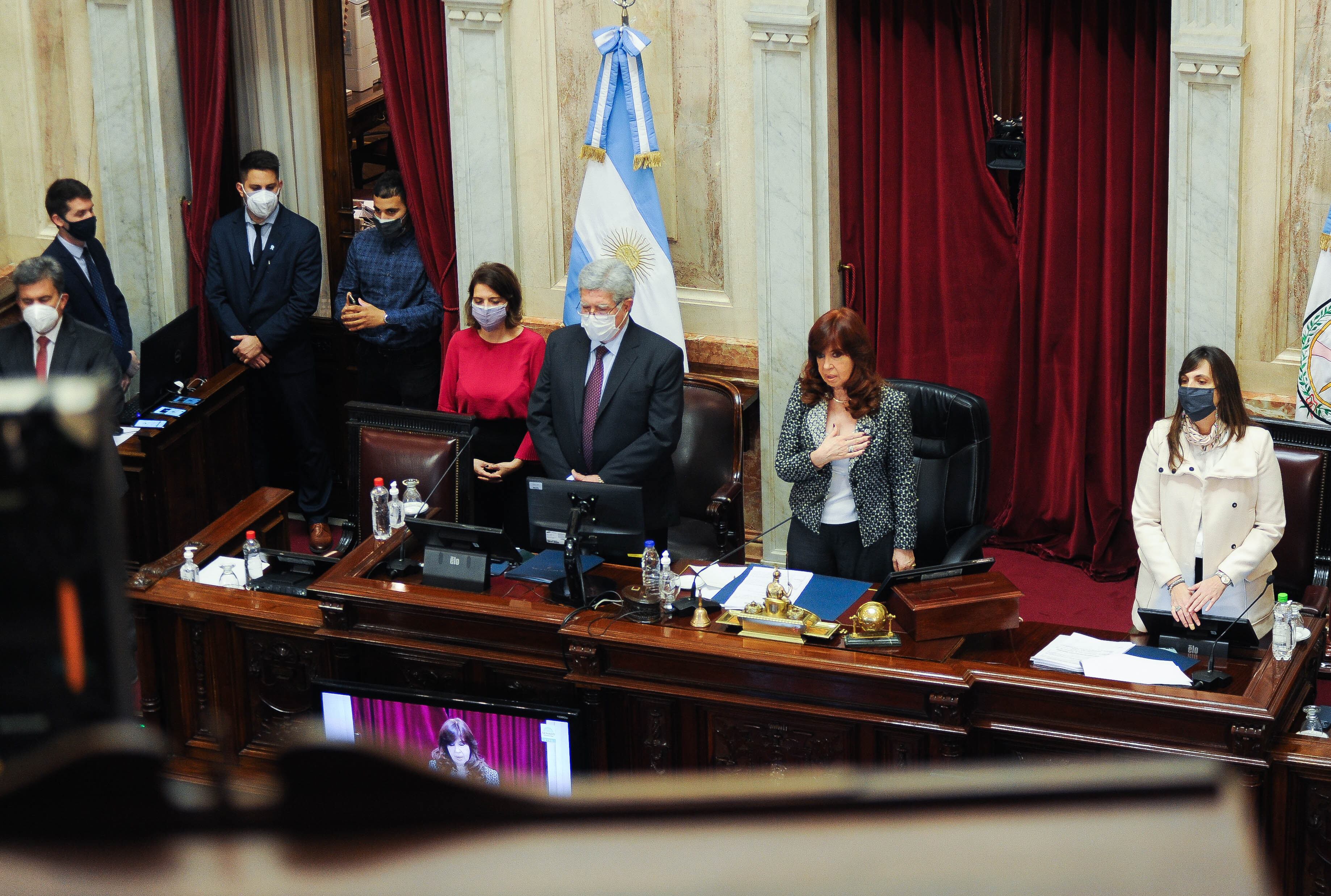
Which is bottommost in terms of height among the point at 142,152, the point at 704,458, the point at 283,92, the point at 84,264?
the point at 704,458

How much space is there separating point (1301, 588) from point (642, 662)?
2.16 meters

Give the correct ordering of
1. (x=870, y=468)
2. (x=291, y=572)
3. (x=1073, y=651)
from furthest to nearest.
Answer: (x=291, y=572), (x=870, y=468), (x=1073, y=651)

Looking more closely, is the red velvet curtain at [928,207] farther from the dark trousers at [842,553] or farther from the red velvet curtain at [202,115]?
the red velvet curtain at [202,115]

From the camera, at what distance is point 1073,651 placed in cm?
412

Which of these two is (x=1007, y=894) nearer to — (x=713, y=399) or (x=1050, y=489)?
(x=713, y=399)

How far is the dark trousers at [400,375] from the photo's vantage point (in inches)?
269

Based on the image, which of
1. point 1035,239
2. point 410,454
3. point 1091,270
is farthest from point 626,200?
point 1091,270

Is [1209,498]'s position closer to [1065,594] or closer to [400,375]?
[1065,594]

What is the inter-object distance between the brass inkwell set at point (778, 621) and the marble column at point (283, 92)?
12.7 ft

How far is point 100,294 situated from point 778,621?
3879 mm

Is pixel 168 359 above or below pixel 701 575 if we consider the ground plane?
above

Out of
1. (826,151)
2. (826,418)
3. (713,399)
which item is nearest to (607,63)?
(826,151)

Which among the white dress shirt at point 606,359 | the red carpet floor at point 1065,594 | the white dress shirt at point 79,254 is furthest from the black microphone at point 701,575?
the white dress shirt at point 79,254

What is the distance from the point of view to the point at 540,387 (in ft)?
17.4
